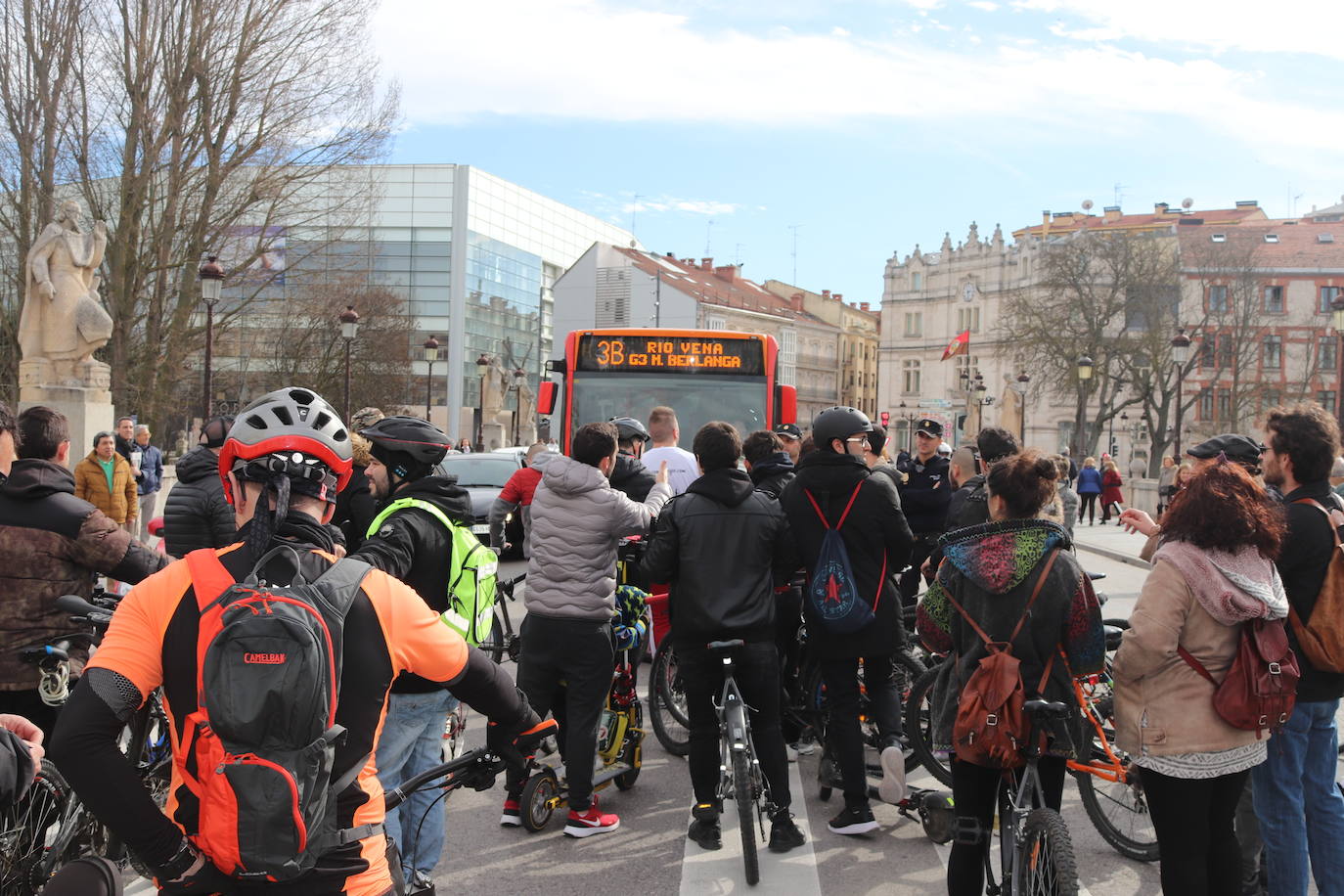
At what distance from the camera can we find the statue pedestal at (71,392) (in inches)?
761

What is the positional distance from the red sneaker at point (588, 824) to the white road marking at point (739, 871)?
0.39 metres

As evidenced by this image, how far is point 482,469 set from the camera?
2028 cm

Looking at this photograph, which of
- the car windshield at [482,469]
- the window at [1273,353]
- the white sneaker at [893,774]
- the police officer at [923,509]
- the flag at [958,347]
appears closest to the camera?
the white sneaker at [893,774]

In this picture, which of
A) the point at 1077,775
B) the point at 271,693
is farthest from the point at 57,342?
the point at 271,693

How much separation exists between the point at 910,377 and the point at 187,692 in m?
112

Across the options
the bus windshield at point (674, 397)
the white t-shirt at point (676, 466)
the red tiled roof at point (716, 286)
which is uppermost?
the red tiled roof at point (716, 286)

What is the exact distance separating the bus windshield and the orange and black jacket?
455 inches

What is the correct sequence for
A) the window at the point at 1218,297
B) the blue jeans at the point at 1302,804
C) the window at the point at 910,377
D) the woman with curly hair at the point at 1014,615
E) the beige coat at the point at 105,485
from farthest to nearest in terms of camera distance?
the window at the point at 910,377 → the window at the point at 1218,297 → the beige coat at the point at 105,485 → the blue jeans at the point at 1302,804 → the woman with curly hair at the point at 1014,615

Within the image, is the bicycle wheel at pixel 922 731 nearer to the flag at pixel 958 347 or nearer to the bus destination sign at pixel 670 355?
the bus destination sign at pixel 670 355

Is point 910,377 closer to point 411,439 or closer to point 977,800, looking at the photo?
point 411,439

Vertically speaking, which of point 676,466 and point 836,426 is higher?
point 836,426

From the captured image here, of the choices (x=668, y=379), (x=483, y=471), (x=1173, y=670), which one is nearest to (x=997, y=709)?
(x=1173, y=670)

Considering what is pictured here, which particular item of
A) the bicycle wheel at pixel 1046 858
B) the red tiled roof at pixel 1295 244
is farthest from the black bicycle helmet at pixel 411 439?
the red tiled roof at pixel 1295 244

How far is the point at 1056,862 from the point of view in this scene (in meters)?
3.76
